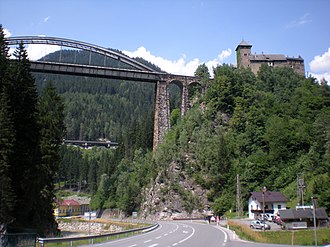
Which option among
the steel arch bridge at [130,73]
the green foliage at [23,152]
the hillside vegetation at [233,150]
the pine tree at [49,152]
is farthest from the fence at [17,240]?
the steel arch bridge at [130,73]

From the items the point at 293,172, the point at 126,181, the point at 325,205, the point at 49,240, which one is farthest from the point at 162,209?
the point at 49,240

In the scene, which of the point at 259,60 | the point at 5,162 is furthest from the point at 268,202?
the point at 259,60

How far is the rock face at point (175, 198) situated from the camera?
62.5 meters

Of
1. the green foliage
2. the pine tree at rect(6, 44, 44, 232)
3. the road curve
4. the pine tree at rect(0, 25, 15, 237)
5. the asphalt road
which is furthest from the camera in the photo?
the pine tree at rect(6, 44, 44, 232)

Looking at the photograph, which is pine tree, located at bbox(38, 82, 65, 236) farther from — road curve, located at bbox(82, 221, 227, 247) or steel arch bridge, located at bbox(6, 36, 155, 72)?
steel arch bridge, located at bbox(6, 36, 155, 72)

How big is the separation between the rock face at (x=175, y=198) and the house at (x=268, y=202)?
984cm

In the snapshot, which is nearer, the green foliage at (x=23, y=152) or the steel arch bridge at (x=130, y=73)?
the green foliage at (x=23, y=152)

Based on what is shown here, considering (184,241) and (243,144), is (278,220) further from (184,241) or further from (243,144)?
(243,144)

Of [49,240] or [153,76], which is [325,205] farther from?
[153,76]

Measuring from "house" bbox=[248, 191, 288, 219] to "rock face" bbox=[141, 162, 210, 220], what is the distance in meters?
9.84

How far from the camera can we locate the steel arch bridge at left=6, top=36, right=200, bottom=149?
6950cm

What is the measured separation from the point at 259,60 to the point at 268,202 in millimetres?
61042

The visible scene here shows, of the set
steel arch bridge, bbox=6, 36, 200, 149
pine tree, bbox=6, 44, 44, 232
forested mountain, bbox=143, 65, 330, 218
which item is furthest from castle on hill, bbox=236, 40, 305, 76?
pine tree, bbox=6, 44, 44, 232

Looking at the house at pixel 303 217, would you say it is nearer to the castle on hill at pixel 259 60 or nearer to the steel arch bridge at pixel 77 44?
the steel arch bridge at pixel 77 44
